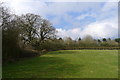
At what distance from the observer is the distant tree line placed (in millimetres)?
8883

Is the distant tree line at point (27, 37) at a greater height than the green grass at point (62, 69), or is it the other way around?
the distant tree line at point (27, 37)

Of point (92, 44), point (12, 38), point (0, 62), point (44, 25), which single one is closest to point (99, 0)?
point (12, 38)

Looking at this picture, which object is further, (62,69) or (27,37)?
(27,37)

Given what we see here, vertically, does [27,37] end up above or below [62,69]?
above

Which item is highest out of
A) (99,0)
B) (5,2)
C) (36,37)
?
(5,2)

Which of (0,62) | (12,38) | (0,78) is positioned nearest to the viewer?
(0,78)

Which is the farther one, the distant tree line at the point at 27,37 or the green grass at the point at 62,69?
the distant tree line at the point at 27,37

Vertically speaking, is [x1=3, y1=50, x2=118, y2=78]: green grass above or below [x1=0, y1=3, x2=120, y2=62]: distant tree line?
below

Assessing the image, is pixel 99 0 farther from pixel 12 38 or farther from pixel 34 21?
pixel 34 21

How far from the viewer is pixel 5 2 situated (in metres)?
10.4

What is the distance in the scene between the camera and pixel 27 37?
21672 millimetres

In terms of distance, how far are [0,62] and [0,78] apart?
3582mm

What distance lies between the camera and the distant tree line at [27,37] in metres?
8.88

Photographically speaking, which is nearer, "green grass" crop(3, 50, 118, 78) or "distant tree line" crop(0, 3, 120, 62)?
"green grass" crop(3, 50, 118, 78)
